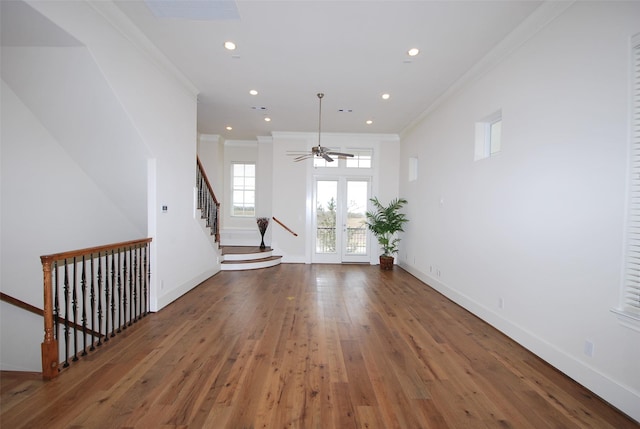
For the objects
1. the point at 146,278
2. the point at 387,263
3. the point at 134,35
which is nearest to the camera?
the point at 134,35

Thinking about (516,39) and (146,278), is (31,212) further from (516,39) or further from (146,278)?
(516,39)

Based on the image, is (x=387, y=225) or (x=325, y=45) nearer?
(x=325, y=45)

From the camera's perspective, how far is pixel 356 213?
7.46 m

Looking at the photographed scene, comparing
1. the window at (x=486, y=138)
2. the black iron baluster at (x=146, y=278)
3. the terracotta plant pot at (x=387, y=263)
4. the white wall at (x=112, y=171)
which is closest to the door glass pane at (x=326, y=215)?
the terracotta plant pot at (x=387, y=263)

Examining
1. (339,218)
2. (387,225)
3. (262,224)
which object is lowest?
(262,224)

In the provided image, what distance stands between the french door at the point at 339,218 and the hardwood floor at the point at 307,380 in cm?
363

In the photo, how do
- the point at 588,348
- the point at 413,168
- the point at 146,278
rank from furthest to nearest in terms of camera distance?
the point at 413,168
the point at 146,278
the point at 588,348

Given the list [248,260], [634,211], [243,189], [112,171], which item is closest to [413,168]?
[248,260]

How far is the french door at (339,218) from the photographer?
7422mm

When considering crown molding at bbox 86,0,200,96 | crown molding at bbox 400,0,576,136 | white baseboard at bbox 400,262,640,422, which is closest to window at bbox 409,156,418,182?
crown molding at bbox 400,0,576,136

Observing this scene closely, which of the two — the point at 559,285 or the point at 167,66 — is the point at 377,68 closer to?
the point at 167,66

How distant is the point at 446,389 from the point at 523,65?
3.30 meters

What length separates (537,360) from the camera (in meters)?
2.67

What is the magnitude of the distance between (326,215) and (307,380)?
5341 mm
